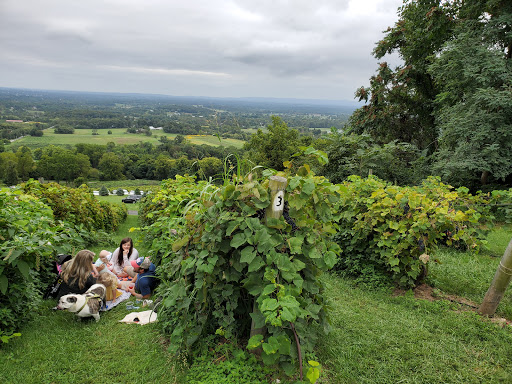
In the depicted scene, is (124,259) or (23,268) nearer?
(23,268)

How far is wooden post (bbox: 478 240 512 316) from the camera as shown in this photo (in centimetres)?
345

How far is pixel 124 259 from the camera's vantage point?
528 cm

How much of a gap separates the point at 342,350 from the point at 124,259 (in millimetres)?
3954

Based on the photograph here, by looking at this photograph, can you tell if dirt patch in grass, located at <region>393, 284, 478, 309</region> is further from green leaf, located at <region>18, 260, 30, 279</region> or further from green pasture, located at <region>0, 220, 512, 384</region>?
green leaf, located at <region>18, 260, 30, 279</region>

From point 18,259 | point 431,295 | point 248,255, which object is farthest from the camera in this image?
point 431,295

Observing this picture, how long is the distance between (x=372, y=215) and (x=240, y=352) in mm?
2997

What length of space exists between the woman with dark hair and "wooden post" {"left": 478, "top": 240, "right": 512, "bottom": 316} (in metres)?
5.21

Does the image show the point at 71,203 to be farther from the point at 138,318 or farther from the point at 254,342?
the point at 254,342

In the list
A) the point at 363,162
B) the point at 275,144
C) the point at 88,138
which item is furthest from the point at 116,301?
the point at 88,138

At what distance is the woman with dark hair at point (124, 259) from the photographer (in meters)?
5.16

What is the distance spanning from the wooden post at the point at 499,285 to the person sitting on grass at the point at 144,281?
173 inches

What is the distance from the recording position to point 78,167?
64312 mm

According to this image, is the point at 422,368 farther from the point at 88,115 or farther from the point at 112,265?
the point at 88,115

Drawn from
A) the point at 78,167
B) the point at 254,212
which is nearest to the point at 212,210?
the point at 254,212
